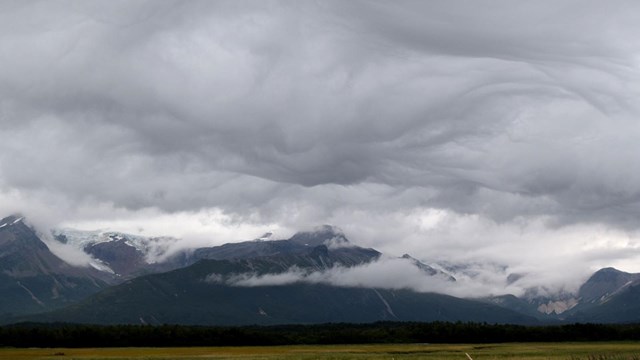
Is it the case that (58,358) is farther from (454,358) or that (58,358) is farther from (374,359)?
(454,358)

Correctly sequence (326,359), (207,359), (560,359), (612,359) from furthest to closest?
(207,359) → (326,359) → (560,359) → (612,359)

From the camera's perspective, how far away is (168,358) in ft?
603

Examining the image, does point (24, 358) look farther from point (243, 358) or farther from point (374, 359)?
point (374, 359)

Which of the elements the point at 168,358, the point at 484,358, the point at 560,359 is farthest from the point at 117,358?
the point at 560,359

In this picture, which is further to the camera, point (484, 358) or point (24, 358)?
point (24, 358)

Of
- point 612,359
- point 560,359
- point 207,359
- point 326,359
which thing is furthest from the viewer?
point 207,359

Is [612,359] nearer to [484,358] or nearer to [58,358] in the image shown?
[484,358]

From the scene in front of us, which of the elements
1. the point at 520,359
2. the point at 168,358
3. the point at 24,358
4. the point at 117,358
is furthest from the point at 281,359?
the point at 24,358

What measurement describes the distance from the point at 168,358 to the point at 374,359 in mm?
49720

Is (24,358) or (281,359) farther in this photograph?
(24,358)

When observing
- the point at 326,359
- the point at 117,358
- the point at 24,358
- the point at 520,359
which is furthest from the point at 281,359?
the point at 24,358

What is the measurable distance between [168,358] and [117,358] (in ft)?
39.0

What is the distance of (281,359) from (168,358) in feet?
94.1

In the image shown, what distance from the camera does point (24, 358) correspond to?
191750mm
